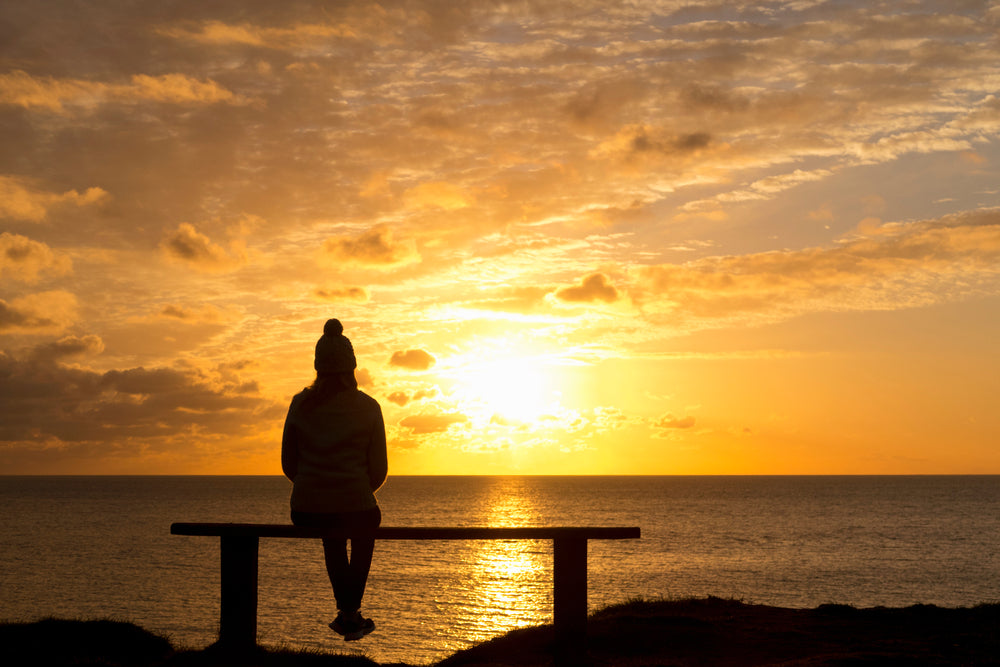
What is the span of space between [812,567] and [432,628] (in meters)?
33.1

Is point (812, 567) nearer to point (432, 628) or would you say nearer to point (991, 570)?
point (991, 570)

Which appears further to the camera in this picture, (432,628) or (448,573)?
(448,573)

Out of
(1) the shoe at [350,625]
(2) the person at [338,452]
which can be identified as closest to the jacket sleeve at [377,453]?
Result: (2) the person at [338,452]

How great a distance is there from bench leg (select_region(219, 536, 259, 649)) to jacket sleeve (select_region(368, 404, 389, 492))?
1.49m

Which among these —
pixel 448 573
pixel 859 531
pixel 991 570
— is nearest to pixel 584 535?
pixel 448 573

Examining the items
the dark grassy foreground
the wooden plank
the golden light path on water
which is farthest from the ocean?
the wooden plank

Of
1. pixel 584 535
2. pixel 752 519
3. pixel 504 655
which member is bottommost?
pixel 752 519

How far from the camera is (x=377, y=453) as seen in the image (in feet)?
22.6

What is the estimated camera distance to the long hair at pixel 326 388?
22.4 feet

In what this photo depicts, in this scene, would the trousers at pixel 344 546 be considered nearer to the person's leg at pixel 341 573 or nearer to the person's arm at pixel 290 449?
the person's leg at pixel 341 573

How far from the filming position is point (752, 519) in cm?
10825

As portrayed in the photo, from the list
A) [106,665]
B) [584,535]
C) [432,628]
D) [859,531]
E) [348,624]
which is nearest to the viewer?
[348,624]

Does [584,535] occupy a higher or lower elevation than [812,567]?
higher

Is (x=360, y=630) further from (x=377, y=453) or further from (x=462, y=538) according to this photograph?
(x=377, y=453)
